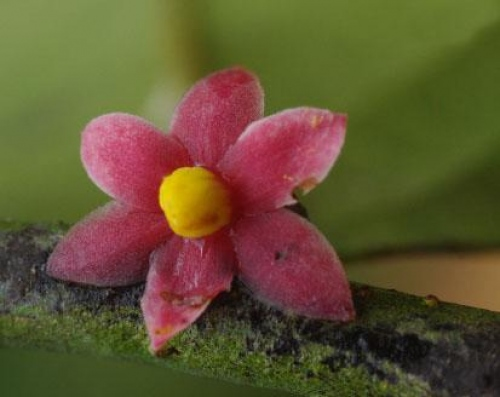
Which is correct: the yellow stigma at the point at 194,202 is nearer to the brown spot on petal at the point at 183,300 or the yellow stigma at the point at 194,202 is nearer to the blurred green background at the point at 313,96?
the brown spot on petal at the point at 183,300

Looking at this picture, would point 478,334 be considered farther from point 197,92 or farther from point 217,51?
point 217,51

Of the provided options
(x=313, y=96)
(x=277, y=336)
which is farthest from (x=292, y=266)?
(x=313, y=96)

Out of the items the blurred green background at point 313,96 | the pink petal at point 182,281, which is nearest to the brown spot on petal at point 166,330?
the pink petal at point 182,281

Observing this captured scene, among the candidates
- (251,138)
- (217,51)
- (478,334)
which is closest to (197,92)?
(251,138)

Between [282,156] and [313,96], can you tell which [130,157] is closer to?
[282,156]

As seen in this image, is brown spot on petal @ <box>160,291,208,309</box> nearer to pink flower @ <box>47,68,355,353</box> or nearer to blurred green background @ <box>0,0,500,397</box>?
pink flower @ <box>47,68,355,353</box>
